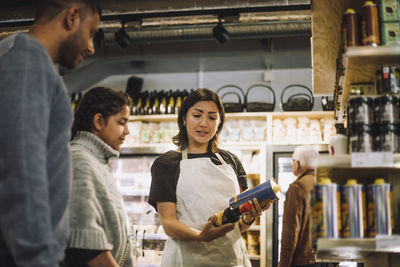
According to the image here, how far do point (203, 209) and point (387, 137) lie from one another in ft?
3.86

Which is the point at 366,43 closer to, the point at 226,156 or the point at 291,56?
the point at 226,156

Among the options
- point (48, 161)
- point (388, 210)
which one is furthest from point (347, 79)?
point (48, 161)

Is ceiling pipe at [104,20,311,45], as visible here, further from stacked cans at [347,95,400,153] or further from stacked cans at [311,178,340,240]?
stacked cans at [311,178,340,240]

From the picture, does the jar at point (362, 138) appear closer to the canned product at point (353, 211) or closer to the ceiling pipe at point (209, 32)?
the canned product at point (353, 211)

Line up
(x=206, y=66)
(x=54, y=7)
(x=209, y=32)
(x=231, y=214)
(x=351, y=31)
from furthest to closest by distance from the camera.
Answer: (x=206, y=66), (x=209, y=32), (x=231, y=214), (x=351, y=31), (x=54, y=7)

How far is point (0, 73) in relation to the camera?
4.13 feet

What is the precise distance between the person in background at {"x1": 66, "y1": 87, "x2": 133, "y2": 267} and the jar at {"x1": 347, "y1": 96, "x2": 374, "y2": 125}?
3.33 ft

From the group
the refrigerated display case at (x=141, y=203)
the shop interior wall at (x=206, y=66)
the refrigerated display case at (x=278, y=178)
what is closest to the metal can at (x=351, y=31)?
the refrigerated display case at (x=278, y=178)

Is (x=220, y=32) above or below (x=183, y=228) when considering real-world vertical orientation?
above

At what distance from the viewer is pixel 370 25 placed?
2.05 m

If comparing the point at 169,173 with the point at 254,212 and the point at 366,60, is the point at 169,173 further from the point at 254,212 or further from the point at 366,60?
the point at 366,60

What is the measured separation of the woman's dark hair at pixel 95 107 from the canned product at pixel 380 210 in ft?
3.81

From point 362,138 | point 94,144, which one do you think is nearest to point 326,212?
point 362,138

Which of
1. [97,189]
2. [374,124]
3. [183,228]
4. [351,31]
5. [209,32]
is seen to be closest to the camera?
[97,189]
